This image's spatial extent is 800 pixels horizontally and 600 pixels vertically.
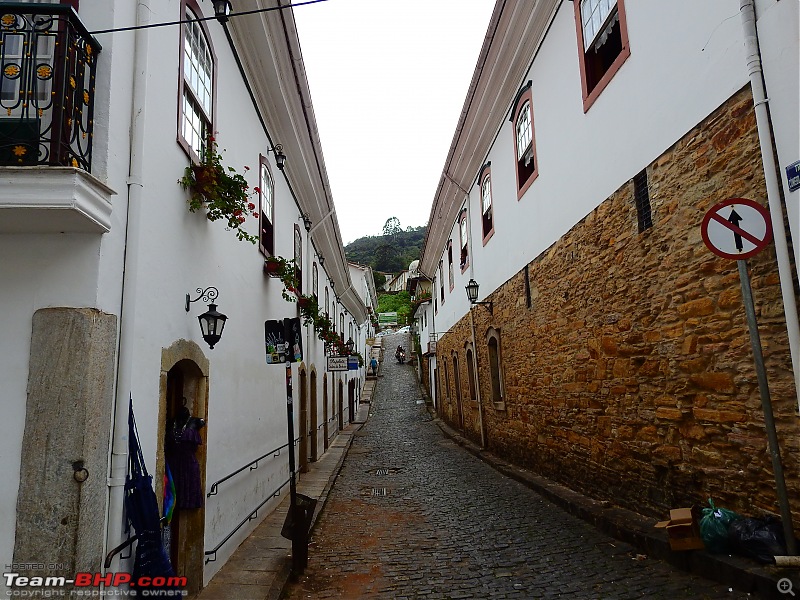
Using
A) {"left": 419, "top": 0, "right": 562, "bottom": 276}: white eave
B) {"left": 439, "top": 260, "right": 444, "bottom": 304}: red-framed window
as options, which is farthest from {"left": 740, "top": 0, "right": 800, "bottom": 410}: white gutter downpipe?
{"left": 439, "top": 260, "right": 444, "bottom": 304}: red-framed window

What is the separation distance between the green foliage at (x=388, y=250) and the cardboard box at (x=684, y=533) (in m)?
71.7

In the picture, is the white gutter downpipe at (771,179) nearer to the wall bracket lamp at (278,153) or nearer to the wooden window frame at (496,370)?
the wall bracket lamp at (278,153)

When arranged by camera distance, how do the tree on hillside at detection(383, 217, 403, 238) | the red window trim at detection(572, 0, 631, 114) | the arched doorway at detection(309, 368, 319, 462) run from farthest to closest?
the tree on hillside at detection(383, 217, 403, 238) < the arched doorway at detection(309, 368, 319, 462) < the red window trim at detection(572, 0, 631, 114)

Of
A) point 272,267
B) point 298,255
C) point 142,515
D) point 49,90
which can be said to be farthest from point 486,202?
point 142,515

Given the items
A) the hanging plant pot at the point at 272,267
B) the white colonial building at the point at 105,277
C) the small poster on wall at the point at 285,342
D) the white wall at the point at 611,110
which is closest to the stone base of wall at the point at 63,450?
the white colonial building at the point at 105,277

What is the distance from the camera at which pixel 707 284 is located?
15.2 feet

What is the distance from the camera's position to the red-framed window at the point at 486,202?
12.2 metres

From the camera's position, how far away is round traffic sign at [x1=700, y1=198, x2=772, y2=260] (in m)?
3.80

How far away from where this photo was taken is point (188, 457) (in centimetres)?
462

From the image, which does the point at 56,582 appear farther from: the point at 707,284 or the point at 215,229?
the point at 707,284

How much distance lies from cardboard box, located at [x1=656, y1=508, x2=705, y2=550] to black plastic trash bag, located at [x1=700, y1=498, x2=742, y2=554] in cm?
7

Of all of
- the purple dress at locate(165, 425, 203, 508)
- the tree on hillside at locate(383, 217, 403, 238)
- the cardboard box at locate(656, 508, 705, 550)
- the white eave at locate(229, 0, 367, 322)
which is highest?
the tree on hillside at locate(383, 217, 403, 238)

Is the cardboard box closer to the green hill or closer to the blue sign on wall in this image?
the blue sign on wall

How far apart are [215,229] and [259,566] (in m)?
3.48
